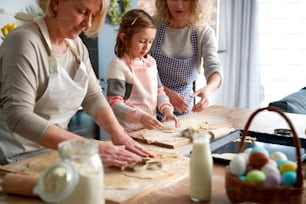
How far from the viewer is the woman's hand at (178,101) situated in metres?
2.21

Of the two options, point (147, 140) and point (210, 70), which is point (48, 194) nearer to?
point (147, 140)

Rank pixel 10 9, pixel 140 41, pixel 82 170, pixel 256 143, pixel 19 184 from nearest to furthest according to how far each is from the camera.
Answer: pixel 82 170
pixel 19 184
pixel 256 143
pixel 140 41
pixel 10 9

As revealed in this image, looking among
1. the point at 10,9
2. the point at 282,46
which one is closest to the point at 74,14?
the point at 10,9

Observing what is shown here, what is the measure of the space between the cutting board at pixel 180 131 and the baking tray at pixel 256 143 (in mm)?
58

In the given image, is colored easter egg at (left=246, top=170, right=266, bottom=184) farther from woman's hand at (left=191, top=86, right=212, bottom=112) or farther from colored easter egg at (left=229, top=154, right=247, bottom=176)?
woman's hand at (left=191, top=86, right=212, bottom=112)

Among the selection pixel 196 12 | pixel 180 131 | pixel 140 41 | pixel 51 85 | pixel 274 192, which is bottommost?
pixel 180 131

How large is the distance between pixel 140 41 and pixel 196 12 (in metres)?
0.47

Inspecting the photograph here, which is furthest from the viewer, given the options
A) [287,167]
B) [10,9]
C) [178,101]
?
[10,9]

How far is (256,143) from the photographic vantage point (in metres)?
1.59

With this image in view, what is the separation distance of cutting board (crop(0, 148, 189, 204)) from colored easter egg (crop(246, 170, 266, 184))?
328mm

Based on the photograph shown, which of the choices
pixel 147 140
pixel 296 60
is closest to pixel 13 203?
pixel 147 140

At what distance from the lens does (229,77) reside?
4410mm

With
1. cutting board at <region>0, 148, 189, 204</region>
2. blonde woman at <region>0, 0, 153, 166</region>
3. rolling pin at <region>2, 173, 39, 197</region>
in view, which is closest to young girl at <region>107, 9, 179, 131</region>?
blonde woman at <region>0, 0, 153, 166</region>

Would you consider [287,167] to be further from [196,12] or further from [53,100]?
[196,12]
